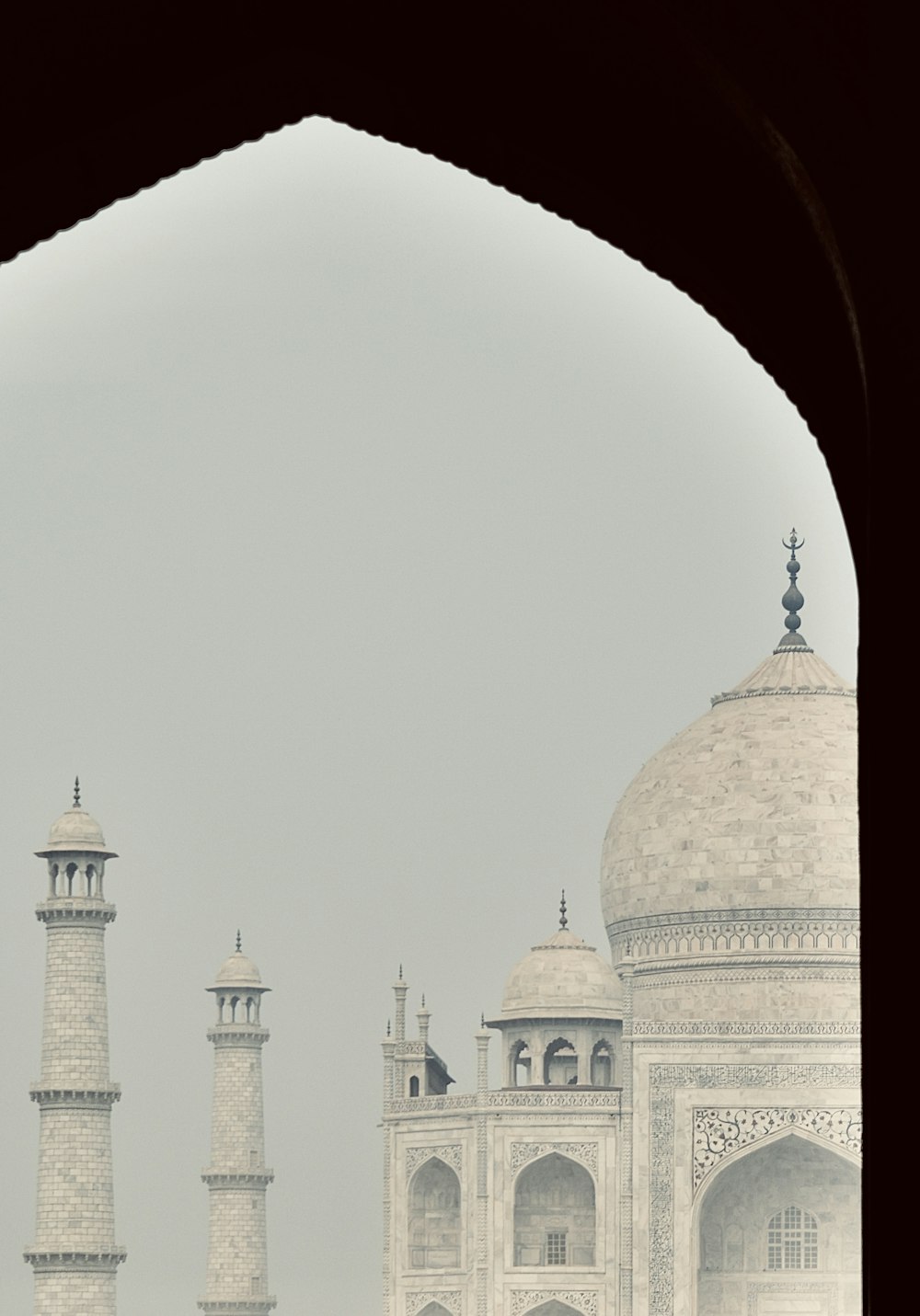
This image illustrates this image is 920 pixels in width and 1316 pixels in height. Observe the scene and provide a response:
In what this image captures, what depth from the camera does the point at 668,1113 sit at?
98.3 feet

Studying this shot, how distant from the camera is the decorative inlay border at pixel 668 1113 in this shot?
98.4 feet

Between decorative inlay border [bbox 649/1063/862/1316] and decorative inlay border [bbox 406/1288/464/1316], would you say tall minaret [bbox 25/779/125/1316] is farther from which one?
decorative inlay border [bbox 649/1063/862/1316]

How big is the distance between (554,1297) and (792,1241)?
2511mm

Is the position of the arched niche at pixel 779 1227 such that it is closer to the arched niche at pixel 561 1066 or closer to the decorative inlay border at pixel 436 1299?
the decorative inlay border at pixel 436 1299

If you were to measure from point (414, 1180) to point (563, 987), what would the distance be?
2.45m

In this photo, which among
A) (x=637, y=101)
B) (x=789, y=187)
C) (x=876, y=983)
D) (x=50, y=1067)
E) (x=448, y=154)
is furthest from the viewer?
(x=50, y=1067)

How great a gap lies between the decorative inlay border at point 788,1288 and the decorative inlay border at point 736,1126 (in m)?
1.44

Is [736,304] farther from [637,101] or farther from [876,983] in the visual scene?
[876,983]

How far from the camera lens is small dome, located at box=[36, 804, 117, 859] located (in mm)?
29984

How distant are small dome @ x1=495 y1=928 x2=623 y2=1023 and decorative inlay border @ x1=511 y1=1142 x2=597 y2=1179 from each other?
1.77m

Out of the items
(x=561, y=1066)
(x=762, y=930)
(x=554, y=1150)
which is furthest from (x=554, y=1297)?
(x=762, y=930)

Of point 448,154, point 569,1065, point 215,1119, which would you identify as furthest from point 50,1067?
point 448,154

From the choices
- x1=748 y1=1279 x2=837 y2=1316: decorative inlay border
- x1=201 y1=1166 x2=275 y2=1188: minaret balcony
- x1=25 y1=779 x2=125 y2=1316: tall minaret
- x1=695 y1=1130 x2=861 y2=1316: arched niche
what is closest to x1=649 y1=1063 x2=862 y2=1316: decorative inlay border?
x1=695 y1=1130 x2=861 y2=1316: arched niche

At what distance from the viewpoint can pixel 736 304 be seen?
168 inches
